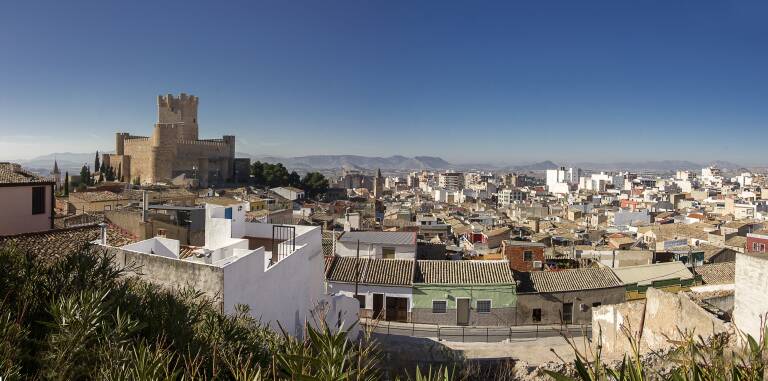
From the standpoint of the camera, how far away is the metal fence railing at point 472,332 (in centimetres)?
1645

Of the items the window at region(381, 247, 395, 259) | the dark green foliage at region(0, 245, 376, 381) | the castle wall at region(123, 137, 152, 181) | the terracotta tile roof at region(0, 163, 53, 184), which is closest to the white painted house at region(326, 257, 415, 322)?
the window at region(381, 247, 395, 259)

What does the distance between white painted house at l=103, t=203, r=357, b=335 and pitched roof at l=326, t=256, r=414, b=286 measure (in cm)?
464

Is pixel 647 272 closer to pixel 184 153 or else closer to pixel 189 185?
pixel 189 185

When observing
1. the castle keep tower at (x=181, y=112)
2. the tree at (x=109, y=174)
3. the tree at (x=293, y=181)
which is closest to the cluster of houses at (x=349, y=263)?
the tree at (x=293, y=181)

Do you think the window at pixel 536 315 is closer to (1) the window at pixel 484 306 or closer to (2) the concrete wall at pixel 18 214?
(1) the window at pixel 484 306

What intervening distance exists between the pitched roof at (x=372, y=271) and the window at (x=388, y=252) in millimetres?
1344

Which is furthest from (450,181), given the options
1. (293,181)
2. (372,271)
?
(372,271)

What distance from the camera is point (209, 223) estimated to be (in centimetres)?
1132

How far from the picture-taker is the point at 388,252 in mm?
20359

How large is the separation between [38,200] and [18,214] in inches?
20.4

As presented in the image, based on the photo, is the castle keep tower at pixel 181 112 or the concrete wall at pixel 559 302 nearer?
the concrete wall at pixel 559 302

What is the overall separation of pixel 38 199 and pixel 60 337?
761 cm

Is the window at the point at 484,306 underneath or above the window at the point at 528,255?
underneath

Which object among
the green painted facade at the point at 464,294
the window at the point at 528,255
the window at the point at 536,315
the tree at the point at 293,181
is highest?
the tree at the point at 293,181
